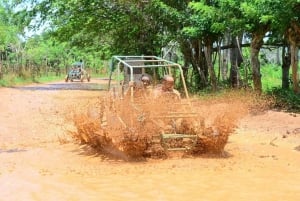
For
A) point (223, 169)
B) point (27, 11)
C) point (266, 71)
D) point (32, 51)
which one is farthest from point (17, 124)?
point (32, 51)

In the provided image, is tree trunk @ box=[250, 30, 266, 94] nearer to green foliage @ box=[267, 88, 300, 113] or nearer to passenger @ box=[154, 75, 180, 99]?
green foliage @ box=[267, 88, 300, 113]

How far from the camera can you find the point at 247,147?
402 inches

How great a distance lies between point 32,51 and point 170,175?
50.3 meters

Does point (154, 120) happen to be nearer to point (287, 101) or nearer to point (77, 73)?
point (287, 101)

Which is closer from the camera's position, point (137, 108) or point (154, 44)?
point (137, 108)

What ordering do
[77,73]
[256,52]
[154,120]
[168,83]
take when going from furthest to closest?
[77,73]
[256,52]
[168,83]
[154,120]

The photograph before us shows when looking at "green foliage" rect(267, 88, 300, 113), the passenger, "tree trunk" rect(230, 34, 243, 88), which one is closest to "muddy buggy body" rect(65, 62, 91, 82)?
"tree trunk" rect(230, 34, 243, 88)

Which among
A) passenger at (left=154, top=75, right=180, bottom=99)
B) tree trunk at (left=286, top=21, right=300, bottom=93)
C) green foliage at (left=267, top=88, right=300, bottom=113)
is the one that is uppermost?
tree trunk at (left=286, top=21, right=300, bottom=93)

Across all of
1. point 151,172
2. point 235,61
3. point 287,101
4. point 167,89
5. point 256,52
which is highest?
point 256,52

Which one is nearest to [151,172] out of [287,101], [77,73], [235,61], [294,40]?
[287,101]

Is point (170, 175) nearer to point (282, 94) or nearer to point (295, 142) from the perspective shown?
point (295, 142)

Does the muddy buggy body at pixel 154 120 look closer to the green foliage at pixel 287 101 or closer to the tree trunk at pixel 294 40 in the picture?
the green foliage at pixel 287 101

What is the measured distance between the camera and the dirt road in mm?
6738

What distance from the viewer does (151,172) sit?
26.0 feet
